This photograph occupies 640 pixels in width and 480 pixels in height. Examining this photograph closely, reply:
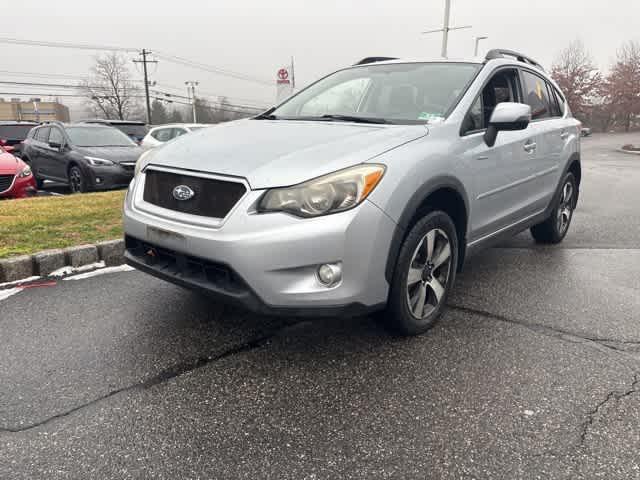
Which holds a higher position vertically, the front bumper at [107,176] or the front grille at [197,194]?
the front grille at [197,194]

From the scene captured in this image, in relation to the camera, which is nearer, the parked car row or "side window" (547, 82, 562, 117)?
"side window" (547, 82, 562, 117)

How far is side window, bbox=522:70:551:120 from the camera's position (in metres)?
4.32

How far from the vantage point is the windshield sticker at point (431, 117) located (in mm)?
3176

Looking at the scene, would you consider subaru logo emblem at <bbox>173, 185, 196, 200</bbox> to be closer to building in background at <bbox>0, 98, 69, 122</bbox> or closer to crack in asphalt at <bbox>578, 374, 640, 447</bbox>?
crack in asphalt at <bbox>578, 374, 640, 447</bbox>

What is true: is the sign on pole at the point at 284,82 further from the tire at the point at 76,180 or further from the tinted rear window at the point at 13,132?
the tinted rear window at the point at 13,132

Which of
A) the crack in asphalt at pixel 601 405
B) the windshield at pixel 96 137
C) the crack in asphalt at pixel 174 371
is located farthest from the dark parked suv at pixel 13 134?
the crack in asphalt at pixel 601 405

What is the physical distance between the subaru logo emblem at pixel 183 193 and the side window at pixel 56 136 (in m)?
8.23

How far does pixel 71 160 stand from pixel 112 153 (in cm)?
78

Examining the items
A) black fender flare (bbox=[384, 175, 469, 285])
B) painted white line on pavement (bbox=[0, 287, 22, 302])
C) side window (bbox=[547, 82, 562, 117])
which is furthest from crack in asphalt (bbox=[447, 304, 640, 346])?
painted white line on pavement (bbox=[0, 287, 22, 302])

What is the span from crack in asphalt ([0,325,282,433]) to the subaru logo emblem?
926mm

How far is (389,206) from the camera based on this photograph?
258 centimetres

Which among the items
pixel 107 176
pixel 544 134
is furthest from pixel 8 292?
pixel 107 176

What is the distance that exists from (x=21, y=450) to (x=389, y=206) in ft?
6.56

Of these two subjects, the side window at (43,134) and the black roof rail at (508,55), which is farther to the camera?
the side window at (43,134)
